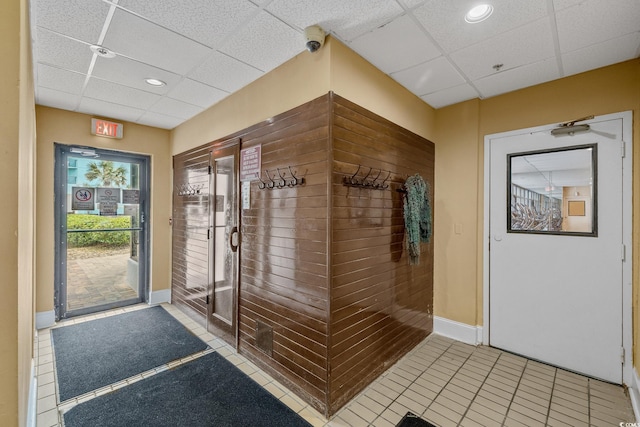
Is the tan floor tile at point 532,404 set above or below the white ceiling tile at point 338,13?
below

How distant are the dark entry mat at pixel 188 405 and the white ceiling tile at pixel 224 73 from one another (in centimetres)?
288

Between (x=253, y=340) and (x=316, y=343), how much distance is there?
35.9 inches

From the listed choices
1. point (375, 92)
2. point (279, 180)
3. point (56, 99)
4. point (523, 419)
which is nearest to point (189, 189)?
point (56, 99)

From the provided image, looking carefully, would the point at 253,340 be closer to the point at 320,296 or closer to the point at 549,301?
the point at 320,296

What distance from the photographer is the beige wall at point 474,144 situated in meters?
2.54

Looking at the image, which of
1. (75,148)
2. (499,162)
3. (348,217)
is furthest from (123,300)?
(499,162)

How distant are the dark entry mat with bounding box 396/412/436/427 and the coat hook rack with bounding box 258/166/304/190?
194 centimetres

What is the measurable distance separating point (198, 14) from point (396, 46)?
1.51 metres

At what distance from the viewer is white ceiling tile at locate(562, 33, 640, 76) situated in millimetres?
2173

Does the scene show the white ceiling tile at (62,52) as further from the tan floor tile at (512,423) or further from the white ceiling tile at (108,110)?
the tan floor tile at (512,423)

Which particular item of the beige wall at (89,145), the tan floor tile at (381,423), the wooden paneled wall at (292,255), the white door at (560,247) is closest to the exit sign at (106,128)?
the beige wall at (89,145)

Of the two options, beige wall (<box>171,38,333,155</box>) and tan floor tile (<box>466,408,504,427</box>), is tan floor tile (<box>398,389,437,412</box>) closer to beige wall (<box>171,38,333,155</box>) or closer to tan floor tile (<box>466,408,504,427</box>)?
tan floor tile (<box>466,408,504,427</box>)

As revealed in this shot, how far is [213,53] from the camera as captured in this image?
242cm

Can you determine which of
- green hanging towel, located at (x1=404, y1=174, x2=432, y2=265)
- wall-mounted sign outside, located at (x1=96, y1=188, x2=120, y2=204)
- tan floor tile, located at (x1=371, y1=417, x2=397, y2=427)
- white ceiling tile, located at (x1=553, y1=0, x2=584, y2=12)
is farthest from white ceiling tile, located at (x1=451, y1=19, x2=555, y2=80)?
wall-mounted sign outside, located at (x1=96, y1=188, x2=120, y2=204)
